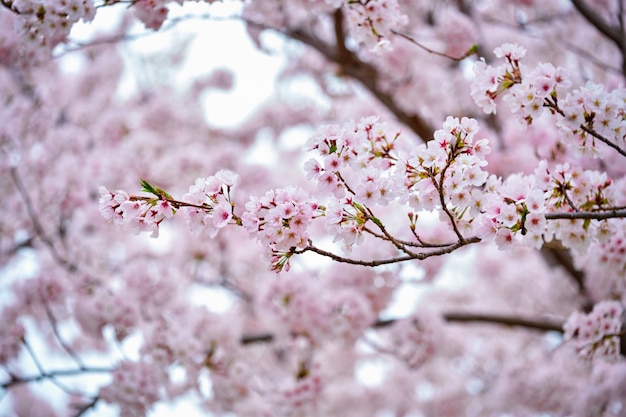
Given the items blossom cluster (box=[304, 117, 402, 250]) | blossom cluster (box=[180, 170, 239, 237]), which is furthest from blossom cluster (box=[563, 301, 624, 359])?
blossom cluster (box=[180, 170, 239, 237])

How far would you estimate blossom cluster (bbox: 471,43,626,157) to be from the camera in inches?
87.5

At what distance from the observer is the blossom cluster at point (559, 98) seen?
7.29 feet

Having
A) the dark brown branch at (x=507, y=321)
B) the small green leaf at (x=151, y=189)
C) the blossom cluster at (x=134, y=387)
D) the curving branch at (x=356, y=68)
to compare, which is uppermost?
the curving branch at (x=356, y=68)

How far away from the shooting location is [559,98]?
2.31 m

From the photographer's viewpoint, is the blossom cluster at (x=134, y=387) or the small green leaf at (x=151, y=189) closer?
the small green leaf at (x=151, y=189)

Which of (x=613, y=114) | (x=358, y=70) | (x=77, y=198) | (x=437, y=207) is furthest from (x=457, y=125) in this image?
(x=77, y=198)

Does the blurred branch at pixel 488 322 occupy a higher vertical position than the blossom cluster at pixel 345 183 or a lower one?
higher

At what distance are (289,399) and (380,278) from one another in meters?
1.30

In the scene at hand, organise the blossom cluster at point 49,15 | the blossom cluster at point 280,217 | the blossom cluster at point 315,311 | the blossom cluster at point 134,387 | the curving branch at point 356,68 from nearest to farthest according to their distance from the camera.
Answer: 1. the blossom cluster at point 280,217
2. the blossom cluster at point 49,15
3. the blossom cluster at point 134,387
4. the blossom cluster at point 315,311
5. the curving branch at point 356,68

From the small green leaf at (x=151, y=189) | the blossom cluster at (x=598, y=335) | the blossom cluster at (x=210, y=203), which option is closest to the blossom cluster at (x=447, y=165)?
the blossom cluster at (x=210, y=203)

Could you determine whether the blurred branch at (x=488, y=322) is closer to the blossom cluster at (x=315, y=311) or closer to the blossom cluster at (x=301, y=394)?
the blossom cluster at (x=315, y=311)

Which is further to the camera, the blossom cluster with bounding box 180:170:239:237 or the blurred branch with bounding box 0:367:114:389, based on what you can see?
the blurred branch with bounding box 0:367:114:389

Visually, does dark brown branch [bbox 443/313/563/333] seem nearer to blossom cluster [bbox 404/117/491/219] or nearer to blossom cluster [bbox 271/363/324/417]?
blossom cluster [bbox 271/363/324/417]

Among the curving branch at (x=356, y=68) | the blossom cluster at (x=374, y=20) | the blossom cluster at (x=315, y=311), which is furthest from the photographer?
the curving branch at (x=356, y=68)
